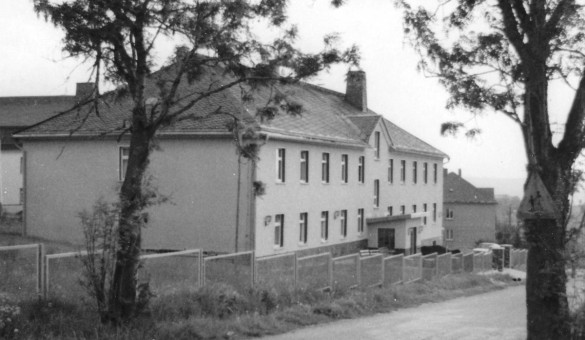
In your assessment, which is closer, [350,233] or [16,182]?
[350,233]

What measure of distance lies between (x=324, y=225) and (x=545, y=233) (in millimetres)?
29450

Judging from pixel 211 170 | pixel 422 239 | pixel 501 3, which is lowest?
pixel 422 239

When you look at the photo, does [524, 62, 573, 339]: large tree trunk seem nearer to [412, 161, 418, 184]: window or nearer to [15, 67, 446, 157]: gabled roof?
[15, 67, 446, 157]: gabled roof

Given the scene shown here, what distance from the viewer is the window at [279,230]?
3478 cm

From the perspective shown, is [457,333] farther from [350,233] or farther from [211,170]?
[350,233]

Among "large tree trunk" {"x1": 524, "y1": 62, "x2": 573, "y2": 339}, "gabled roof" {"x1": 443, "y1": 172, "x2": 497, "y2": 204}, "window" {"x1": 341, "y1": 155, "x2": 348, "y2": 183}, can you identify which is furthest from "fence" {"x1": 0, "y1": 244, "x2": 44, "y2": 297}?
"gabled roof" {"x1": 443, "y1": 172, "x2": 497, "y2": 204}

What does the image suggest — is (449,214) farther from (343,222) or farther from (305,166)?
(305,166)

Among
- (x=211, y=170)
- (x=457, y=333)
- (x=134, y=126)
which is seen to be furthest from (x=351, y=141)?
(x=134, y=126)

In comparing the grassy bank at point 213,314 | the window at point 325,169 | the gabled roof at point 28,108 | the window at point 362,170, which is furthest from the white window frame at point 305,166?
the gabled roof at point 28,108

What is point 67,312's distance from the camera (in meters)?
13.1

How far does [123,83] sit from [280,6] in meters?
3.10

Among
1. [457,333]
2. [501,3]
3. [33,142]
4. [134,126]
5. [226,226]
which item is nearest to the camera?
[501,3]

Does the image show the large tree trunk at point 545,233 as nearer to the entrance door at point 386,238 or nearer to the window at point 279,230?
the window at point 279,230

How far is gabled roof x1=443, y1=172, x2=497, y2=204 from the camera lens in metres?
91.6
